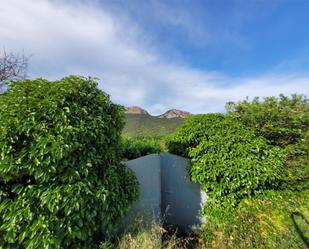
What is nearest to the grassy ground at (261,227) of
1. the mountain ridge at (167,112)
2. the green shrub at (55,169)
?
the green shrub at (55,169)

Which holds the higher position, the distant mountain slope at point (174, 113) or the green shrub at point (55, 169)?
the distant mountain slope at point (174, 113)

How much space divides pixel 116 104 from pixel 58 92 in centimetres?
88

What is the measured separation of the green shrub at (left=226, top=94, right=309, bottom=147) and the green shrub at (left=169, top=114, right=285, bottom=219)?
389mm

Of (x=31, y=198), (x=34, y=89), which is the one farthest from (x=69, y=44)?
(x=31, y=198)

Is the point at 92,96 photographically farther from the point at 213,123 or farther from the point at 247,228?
the point at 247,228

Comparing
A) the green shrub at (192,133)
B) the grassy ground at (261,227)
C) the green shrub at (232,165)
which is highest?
the green shrub at (192,133)

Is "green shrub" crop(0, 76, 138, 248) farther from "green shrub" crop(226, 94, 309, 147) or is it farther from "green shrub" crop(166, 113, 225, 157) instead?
"green shrub" crop(226, 94, 309, 147)

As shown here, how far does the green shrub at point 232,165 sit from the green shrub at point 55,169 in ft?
6.74

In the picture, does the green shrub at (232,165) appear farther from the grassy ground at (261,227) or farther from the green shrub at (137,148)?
the green shrub at (137,148)

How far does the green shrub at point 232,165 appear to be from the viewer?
4852mm

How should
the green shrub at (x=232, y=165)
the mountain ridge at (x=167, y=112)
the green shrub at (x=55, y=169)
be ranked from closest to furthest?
the green shrub at (x=55, y=169)
the green shrub at (x=232, y=165)
the mountain ridge at (x=167, y=112)

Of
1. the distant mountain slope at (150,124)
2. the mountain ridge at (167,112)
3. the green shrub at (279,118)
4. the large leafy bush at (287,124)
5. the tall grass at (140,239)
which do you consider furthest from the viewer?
the mountain ridge at (167,112)

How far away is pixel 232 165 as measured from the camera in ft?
16.3

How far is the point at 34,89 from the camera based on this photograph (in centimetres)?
362
